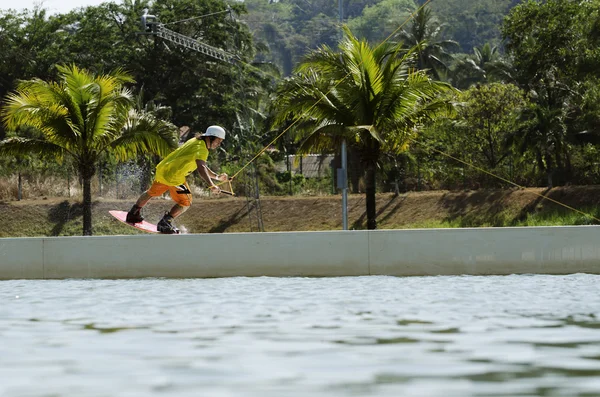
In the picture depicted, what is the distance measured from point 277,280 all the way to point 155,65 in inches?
1633

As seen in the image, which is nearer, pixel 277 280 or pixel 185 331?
pixel 185 331

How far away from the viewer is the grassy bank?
37.8 meters

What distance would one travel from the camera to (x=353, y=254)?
1448 cm

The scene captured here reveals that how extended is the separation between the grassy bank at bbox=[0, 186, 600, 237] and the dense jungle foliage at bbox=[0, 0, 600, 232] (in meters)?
1.41

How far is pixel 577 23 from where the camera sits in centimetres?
3903

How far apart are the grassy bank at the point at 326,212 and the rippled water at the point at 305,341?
25.9 metres

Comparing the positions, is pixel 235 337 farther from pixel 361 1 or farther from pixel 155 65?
pixel 361 1

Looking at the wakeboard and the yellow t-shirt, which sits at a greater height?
the yellow t-shirt

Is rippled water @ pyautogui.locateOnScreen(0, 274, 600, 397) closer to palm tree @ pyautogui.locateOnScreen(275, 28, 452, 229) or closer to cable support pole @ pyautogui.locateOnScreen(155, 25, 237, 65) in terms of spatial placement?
palm tree @ pyautogui.locateOnScreen(275, 28, 452, 229)

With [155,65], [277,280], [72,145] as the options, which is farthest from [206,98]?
[277,280]

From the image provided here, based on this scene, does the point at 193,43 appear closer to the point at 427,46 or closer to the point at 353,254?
the point at 427,46

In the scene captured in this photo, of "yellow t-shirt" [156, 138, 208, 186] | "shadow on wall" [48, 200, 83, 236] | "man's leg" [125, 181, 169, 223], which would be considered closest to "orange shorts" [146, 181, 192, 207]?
"man's leg" [125, 181, 169, 223]

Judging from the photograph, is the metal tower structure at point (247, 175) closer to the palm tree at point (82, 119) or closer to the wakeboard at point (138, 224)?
the palm tree at point (82, 119)

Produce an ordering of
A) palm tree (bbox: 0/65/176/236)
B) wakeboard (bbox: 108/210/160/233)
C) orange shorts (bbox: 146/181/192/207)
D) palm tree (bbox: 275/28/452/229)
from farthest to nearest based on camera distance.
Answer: palm tree (bbox: 0/65/176/236) < palm tree (bbox: 275/28/452/229) < wakeboard (bbox: 108/210/160/233) < orange shorts (bbox: 146/181/192/207)
